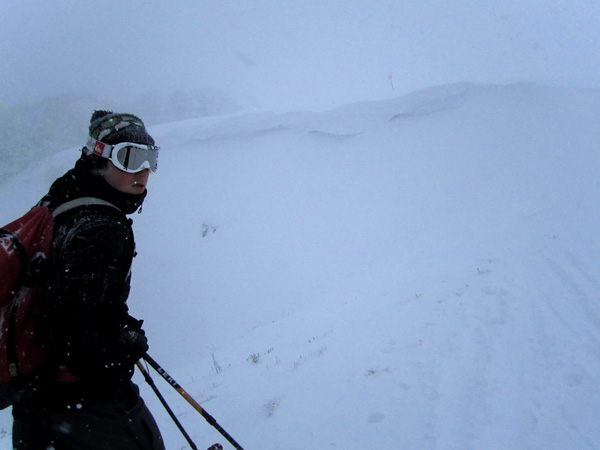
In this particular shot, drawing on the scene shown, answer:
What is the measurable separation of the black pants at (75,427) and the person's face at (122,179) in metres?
1.22

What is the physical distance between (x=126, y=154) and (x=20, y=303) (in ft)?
3.34

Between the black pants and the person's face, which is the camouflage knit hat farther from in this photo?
the black pants

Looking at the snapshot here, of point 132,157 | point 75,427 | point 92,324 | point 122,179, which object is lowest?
point 75,427

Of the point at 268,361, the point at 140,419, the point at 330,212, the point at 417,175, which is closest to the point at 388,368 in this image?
the point at 268,361

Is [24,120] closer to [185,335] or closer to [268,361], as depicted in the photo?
[185,335]

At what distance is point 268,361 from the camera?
6906 millimetres

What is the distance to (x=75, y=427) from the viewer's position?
6.19 ft

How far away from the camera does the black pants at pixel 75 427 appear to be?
189cm

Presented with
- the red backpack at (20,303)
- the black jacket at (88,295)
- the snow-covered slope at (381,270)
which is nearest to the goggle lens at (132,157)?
the black jacket at (88,295)

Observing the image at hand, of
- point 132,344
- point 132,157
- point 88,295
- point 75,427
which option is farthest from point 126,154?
point 75,427

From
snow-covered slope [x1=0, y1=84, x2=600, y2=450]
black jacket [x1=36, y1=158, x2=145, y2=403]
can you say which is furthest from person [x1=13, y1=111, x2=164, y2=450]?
snow-covered slope [x1=0, y1=84, x2=600, y2=450]

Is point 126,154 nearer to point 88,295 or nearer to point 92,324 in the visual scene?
point 88,295

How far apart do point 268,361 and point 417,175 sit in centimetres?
1268

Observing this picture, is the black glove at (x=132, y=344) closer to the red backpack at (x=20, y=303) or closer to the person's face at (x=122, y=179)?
the red backpack at (x=20, y=303)
